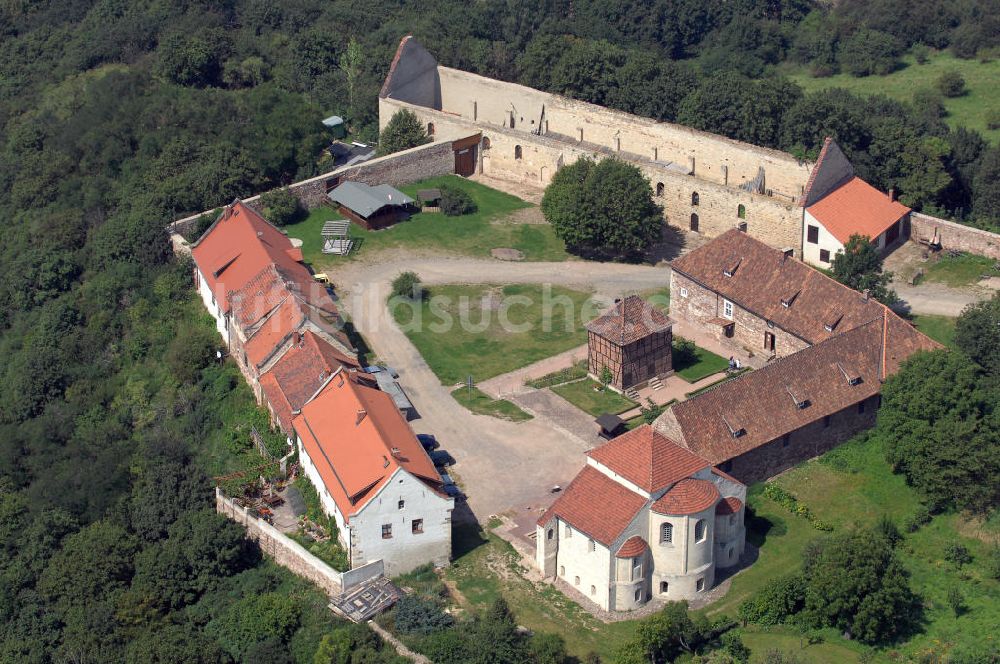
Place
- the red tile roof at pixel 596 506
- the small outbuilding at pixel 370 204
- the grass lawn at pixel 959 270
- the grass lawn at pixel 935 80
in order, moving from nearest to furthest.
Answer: the red tile roof at pixel 596 506 < the grass lawn at pixel 959 270 < the small outbuilding at pixel 370 204 < the grass lawn at pixel 935 80

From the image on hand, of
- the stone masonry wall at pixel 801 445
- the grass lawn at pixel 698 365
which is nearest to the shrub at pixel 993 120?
the grass lawn at pixel 698 365

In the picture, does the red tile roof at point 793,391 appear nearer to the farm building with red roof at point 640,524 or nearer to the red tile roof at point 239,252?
the farm building with red roof at point 640,524

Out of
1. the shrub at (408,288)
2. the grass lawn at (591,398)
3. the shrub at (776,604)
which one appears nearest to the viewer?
the shrub at (776,604)

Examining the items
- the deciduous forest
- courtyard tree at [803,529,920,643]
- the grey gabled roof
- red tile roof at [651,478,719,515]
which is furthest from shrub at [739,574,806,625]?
the grey gabled roof

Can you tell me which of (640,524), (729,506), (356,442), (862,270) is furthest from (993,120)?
(356,442)

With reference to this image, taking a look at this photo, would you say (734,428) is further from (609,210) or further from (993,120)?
(993,120)

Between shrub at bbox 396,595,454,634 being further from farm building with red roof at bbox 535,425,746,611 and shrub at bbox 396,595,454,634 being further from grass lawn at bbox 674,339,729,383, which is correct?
grass lawn at bbox 674,339,729,383
